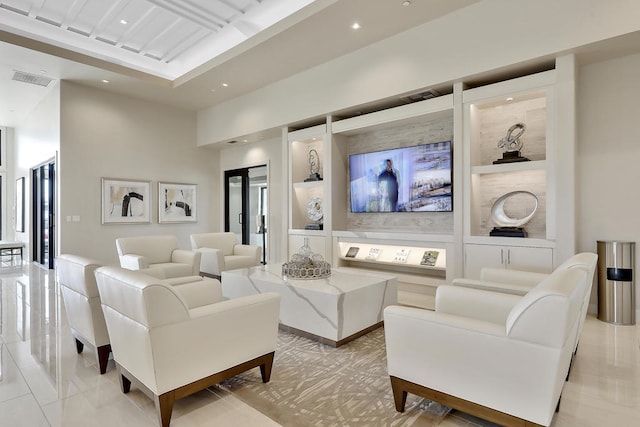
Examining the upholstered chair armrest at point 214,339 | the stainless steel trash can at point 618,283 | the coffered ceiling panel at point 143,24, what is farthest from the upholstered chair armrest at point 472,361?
the coffered ceiling panel at point 143,24

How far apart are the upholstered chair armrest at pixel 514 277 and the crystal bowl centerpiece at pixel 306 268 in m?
1.65

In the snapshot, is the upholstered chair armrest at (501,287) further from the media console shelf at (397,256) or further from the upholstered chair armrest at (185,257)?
the upholstered chair armrest at (185,257)

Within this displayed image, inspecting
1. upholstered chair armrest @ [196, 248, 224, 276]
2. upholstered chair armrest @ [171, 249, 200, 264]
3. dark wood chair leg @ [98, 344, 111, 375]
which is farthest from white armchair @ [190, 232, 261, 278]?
dark wood chair leg @ [98, 344, 111, 375]

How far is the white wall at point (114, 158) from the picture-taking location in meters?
6.59

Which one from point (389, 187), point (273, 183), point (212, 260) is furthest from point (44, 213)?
point (389, 187)

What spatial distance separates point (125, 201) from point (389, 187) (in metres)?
5.53

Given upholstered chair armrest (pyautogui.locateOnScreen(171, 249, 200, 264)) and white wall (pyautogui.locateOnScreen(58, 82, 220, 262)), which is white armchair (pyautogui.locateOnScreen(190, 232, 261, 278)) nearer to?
upholstered chair armrest (pyautogui.locateOnScreen(171, 249, 200, 264))

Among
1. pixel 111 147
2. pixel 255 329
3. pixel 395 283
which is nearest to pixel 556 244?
pixel 395 283

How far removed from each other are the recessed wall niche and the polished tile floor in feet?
7.55

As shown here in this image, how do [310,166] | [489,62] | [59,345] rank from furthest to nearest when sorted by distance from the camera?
1. [310,166]
2. [489,62]
3. [59,345]

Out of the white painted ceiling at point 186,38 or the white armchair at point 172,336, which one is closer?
the white armchair at point 172,336

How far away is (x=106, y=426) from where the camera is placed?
1.95 metres

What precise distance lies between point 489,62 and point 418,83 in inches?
34.9

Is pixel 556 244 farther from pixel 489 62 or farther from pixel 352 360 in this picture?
pixel 352 360
